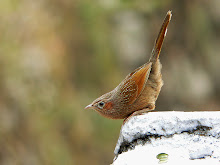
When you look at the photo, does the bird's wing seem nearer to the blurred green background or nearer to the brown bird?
the brown bird

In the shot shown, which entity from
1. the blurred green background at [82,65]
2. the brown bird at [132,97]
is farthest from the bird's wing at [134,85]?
the blurred green background at [82,65]

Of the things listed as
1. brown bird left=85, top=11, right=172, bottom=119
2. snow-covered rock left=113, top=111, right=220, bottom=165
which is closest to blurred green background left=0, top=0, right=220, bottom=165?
brown bird left=85, top=11, right=172, bottom=119

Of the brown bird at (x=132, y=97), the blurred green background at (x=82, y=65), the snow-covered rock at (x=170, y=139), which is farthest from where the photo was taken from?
the blurred green background at (x=82, y=65)

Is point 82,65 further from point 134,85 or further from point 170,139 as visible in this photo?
point 170,139

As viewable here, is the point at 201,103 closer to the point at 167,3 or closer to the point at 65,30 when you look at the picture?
the point at 167,3

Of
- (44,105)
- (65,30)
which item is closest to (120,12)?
(65,30)

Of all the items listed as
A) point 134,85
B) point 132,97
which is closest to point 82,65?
point 134,85

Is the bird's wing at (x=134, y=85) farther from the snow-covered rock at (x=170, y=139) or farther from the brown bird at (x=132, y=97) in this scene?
the snow-covered rock at (x=170, y=139)

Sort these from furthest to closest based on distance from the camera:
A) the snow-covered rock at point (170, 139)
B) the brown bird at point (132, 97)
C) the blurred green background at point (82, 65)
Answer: the blurred green background at point (82, 65) → the brown bird at point (132, 97) → the snow-covered rock at point (170, 139)
